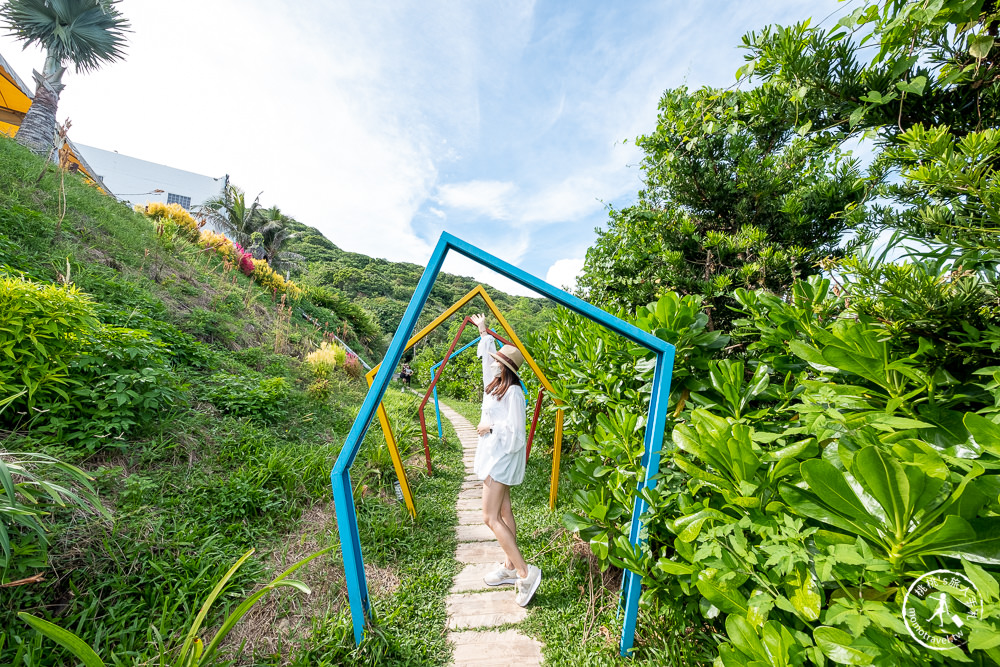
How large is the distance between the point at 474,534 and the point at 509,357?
74.5 inches

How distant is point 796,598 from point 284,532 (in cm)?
321

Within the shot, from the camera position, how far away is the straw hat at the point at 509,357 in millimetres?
2672

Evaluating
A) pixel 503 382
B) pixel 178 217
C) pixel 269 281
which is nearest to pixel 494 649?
pixel 503 382

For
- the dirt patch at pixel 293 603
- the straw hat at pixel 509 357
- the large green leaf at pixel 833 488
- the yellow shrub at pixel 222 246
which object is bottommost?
the dirt patch at pixel 293 603

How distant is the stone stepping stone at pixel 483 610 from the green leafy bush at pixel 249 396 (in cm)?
284

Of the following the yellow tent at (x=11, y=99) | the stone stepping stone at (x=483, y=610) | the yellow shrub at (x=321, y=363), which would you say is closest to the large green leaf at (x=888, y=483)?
the stone stepping stone at (x=483, y=610)

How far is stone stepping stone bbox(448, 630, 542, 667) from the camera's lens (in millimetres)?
A: 1931

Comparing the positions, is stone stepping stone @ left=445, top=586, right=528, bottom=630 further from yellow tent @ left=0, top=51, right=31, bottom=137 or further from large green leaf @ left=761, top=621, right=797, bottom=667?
yellow tent @ left=0, top=51, right=31, bottom=137

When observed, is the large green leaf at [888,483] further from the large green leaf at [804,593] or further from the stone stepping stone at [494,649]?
the stone stepping stone at [494,649]

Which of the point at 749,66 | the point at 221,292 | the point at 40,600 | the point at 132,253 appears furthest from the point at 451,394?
the point at 749,66

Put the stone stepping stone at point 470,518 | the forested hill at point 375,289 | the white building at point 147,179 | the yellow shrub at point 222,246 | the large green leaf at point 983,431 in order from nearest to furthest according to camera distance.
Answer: the large green leaf at point 983,431 < the stone stepping stone at point 470,518 < the yellow shrub at point 222,246 < the forested hill at point 375,289 < the white building at point 147,179

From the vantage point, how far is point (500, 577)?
8.43 feet

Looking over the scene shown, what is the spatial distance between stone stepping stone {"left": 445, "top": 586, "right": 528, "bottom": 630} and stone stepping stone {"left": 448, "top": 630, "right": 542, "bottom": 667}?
74 mm

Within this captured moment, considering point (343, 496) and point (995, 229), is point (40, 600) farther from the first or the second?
point (995, 229)
